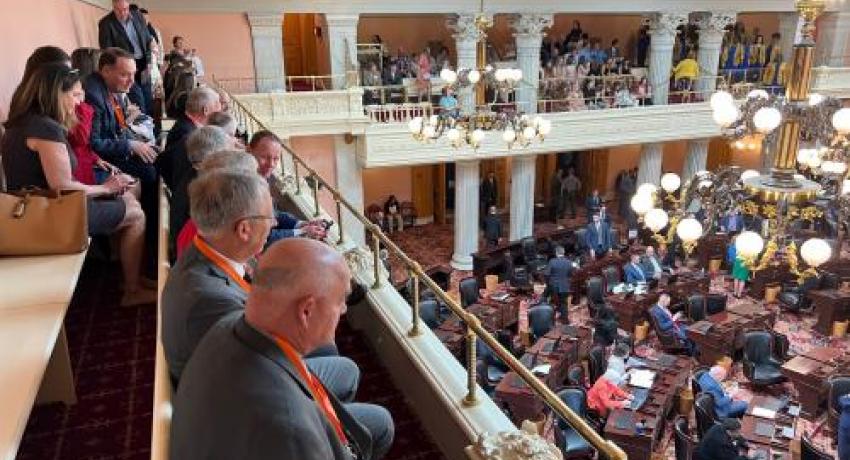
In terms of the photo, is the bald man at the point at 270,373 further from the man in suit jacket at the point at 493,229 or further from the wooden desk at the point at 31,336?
the man in suit jacket at the point at 493,229

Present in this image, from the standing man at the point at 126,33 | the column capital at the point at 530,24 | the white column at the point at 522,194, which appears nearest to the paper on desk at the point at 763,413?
the standing man at the point at 126,33

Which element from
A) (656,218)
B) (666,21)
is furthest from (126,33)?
(666,21)

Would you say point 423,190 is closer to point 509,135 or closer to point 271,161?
point 509,135

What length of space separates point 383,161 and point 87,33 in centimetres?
707

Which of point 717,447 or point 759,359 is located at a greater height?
point 717,447

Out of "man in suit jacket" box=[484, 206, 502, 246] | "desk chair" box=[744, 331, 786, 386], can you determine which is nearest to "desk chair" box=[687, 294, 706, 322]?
"desk chair" box=[744, 331, 786, 386]

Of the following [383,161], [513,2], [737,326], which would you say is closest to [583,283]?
[737,326]

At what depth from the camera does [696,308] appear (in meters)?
10.3

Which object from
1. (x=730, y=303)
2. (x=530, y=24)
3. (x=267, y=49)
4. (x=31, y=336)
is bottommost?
(x=730, y=303)

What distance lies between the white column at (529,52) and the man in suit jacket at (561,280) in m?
5.25

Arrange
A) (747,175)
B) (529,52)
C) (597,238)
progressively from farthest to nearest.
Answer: (529,52) → (597,238) → (747,175)

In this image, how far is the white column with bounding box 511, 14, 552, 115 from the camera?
48.9 ft

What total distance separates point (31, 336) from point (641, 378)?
22.6ft

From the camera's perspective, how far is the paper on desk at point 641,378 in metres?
7.67
